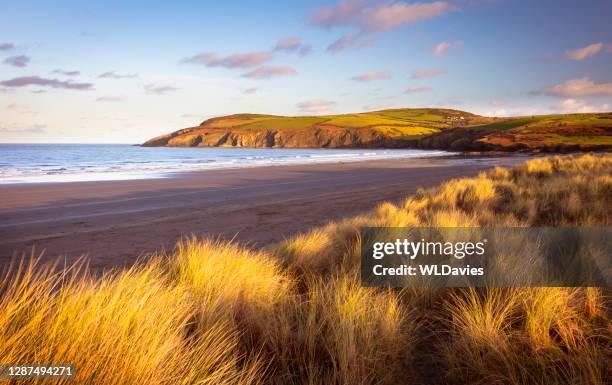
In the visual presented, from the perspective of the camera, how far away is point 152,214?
10.8 metres

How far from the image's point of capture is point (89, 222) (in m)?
9.70

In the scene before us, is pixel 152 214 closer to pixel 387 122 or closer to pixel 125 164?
pixel 125 164

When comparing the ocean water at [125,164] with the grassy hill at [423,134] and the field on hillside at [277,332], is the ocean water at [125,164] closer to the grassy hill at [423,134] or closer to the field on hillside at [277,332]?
the grassy hill at [423,134]

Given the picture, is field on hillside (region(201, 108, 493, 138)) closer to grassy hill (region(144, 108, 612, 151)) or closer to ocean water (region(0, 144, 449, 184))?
grassy hill (region(144, 108, 612, 151))

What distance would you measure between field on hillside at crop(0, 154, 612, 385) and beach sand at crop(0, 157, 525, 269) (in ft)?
7.21

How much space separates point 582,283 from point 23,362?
16.3ft

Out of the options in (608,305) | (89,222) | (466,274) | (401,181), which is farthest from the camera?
(401,181)

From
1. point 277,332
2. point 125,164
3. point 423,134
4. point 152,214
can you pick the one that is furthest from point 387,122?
point 277,332

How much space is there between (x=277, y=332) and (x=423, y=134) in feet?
361

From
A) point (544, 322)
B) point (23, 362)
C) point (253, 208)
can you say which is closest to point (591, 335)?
point (544, 322)

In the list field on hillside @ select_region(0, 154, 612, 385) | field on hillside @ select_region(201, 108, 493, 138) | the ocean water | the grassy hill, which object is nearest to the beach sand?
field on hillside @ select_region(0, 154, 612, 385)

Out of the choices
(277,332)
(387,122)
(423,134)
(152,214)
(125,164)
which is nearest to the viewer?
(277,332)

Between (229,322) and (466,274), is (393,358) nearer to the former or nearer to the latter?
(229,322)

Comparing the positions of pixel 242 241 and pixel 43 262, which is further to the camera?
pixel 242 241
